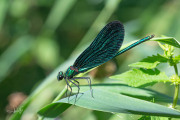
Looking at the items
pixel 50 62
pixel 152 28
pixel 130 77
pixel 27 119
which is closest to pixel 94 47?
pixel 130 77

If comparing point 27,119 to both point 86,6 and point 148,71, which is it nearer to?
point 148,71

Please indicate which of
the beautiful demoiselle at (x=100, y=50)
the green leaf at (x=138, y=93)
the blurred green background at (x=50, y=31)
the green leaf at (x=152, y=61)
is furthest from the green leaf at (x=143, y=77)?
the blurred green background at (x=50, y=31)

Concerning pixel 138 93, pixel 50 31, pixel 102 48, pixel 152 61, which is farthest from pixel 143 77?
pixel 50 31

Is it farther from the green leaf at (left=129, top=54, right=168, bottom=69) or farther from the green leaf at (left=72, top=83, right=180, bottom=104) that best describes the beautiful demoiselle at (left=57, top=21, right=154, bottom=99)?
the green leaf at (left=129, top=54, right=168, bottom=69)

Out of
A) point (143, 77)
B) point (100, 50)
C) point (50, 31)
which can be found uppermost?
point (50, 31)

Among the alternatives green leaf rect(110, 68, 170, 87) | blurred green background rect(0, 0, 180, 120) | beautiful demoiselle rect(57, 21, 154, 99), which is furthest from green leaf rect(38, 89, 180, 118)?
blurred green background rect(0, 0, 180, 120)

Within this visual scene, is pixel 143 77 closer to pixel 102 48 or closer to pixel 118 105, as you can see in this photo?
pixel 118 105
